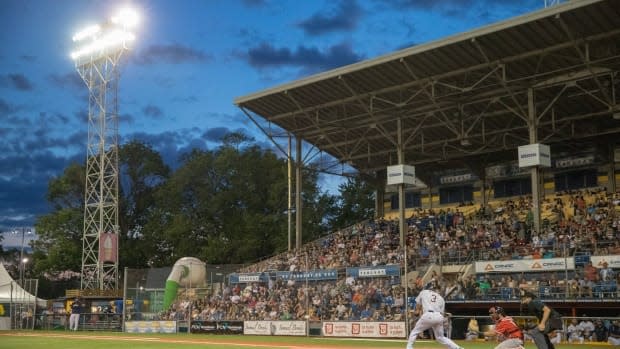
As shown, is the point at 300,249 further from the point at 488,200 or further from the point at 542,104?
the point at 542,104

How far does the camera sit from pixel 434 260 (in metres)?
36.3

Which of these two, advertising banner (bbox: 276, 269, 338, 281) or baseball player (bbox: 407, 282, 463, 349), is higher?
advertising banner (bbox: 276, 269, 338, 281)

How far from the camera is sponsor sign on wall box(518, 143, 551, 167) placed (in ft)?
114

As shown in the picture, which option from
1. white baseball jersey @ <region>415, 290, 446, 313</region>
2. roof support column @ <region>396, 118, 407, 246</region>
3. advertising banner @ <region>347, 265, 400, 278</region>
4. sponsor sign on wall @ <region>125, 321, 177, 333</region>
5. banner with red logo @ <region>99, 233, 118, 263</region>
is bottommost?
sponsor sign on wall @ <region>125, 321, 177, 333</region>

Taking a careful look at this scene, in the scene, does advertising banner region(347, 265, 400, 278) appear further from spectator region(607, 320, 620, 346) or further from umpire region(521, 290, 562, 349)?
umpire region(521, 290, 562, 349)

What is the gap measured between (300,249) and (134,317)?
1151 cm

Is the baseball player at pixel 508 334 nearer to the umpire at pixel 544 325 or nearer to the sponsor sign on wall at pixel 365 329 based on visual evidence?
the umpire at pixel 544 325

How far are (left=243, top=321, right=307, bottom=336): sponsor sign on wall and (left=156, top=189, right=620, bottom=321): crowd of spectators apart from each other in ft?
1.82

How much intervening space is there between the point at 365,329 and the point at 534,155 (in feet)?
41.0

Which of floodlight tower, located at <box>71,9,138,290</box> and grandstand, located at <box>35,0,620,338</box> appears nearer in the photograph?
grandstand, located at <box>35,0,620,338</box>

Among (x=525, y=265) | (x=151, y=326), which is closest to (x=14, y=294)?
(x=151, y=326)

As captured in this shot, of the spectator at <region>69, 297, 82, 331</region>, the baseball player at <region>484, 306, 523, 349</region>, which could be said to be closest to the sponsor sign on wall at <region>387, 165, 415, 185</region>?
the spectator at <region>69, 297, 82, 331</region>

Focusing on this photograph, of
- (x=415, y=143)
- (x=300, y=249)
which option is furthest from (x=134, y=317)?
(x=415, y=143)

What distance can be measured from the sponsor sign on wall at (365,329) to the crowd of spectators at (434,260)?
1.94 ft
